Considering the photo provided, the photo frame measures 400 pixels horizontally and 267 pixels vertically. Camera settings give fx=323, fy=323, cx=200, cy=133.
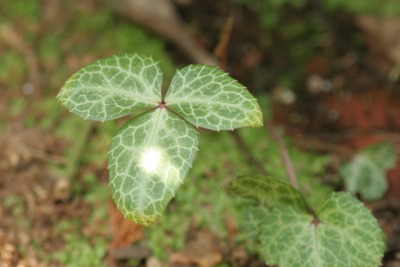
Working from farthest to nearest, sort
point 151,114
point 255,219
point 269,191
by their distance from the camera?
point 255,219
point 269,191
point 151,114

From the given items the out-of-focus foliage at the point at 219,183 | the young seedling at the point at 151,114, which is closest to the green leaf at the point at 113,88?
the young seedling at the point at 151,114

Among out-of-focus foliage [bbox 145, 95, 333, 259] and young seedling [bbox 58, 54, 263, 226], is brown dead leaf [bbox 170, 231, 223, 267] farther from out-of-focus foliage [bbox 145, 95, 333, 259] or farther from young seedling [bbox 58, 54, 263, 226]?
young seedling [bbox 58, 54, 263, 226]

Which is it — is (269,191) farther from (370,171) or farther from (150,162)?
(370,171)

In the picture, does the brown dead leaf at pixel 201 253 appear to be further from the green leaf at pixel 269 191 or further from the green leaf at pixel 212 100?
the green leaf at pixel 212 100

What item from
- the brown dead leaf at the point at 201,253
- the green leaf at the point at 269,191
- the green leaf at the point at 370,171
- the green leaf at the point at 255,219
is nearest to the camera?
the green leaf at the point at 269,191

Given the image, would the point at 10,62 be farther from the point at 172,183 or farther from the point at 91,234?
the point at 172,183

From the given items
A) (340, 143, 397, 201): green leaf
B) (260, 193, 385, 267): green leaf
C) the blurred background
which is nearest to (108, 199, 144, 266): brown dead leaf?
the blurred background

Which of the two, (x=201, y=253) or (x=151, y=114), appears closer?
(x=151, y=114)

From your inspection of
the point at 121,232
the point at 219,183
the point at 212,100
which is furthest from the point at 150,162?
the point at 219,183
